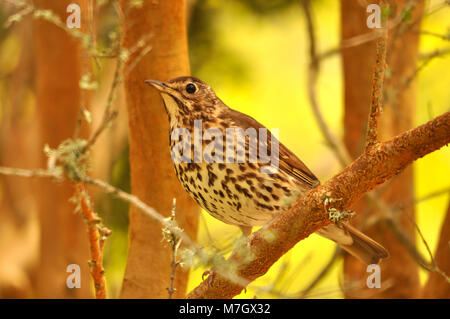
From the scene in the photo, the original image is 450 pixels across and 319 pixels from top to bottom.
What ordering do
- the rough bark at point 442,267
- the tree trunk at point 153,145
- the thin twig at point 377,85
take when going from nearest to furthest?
the thin twig at point 377,85, the tree trunk at point 153,145, the rough bark at point 442,267

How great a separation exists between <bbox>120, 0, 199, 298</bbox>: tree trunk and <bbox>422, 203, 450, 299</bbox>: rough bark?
Result: 143 cm

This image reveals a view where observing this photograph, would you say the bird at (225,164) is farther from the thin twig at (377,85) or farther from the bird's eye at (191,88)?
the thin twig at (377,85)

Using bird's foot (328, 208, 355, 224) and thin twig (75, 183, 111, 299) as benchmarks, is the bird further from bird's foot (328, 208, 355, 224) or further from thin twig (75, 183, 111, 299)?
thin twig (75, 183, 111, 299)

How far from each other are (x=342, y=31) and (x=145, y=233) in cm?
217

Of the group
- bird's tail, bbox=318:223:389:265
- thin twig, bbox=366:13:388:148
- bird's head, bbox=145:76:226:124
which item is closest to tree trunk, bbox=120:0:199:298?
bird's head, bbox=145:76:226:124

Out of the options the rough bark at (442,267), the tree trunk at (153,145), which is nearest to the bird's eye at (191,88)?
the tree trunk at (153,145)

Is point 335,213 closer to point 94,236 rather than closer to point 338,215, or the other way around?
point 338,215

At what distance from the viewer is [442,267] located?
378 centimetres

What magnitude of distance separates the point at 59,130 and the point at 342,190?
2690 millimetres

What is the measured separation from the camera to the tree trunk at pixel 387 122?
4.55 m

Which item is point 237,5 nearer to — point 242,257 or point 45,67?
point 45,67

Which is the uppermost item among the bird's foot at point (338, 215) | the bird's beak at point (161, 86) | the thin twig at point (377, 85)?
the bird's beak at point (161, 86)

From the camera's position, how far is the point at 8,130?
21.1 ft
